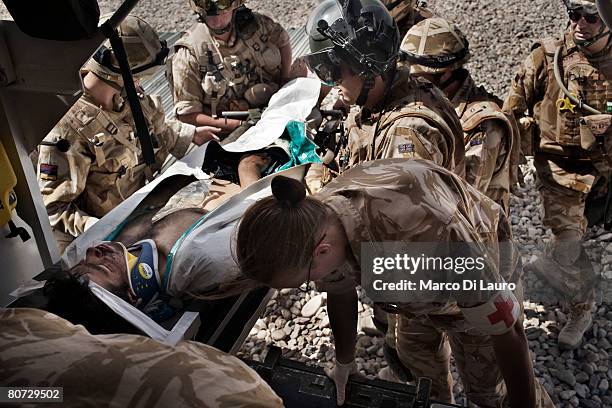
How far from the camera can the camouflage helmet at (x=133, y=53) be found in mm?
3459

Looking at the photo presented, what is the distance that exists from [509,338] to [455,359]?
0.82m

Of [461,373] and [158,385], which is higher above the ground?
[158,385]

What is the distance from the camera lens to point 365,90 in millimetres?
2975

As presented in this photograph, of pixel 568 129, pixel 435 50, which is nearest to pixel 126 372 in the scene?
pixel 435 50

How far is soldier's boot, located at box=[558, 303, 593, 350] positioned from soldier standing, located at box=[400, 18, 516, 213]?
93 centimetres

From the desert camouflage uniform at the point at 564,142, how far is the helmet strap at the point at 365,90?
1.67 meters

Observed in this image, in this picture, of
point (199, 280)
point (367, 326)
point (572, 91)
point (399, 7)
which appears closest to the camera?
point (199, 280)

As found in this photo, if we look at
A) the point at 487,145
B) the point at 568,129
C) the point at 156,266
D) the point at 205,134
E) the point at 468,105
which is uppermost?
the point at 156,266

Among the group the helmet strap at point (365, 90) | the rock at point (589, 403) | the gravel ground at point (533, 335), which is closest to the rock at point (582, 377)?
the gravel ground at point (533, 335)

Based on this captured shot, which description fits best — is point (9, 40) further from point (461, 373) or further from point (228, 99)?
point (228, 99)

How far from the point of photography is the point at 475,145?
3311 millimetres

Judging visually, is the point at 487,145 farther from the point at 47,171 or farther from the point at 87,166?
the point at 47,171

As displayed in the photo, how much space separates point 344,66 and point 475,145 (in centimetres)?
89

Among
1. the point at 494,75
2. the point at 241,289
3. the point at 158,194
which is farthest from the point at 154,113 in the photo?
the point at 494,75
